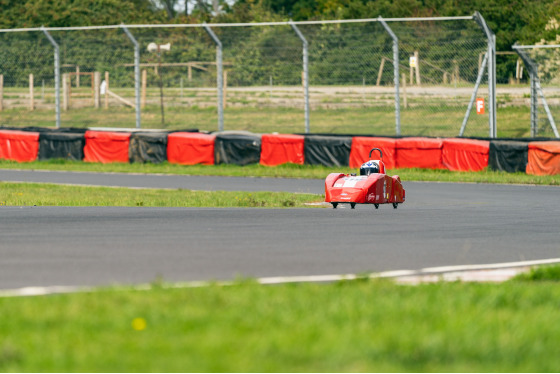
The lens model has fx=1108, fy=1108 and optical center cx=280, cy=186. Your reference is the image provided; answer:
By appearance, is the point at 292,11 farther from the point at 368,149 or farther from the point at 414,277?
the point at 414,277

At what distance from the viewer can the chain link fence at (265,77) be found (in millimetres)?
27625

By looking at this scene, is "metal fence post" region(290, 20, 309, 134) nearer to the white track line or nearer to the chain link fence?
the chain link fence

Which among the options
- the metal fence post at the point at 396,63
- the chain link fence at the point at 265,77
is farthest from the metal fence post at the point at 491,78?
the metal fence post at the point at 396,63

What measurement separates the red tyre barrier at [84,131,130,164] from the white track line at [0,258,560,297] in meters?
19.4

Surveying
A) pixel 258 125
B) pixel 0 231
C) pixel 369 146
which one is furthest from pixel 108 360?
pixel 258 125

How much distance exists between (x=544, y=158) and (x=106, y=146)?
11.3 meters

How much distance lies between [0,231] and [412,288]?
20.0ft

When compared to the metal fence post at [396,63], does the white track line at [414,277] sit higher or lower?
lower

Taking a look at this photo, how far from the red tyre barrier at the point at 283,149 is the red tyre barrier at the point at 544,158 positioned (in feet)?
18.6

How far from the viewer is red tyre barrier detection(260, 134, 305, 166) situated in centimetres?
2656

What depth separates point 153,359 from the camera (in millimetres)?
5535

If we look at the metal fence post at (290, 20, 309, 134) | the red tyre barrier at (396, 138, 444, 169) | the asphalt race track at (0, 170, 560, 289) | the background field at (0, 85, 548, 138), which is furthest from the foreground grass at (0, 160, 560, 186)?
the asphalt race track at (0, 170, 560, 289)

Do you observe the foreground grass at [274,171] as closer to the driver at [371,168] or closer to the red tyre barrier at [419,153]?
the red tyre barrier at [419,153]

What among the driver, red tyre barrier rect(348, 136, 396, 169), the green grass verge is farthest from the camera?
red tyre barrier rect(348, 136, 396, 169)
